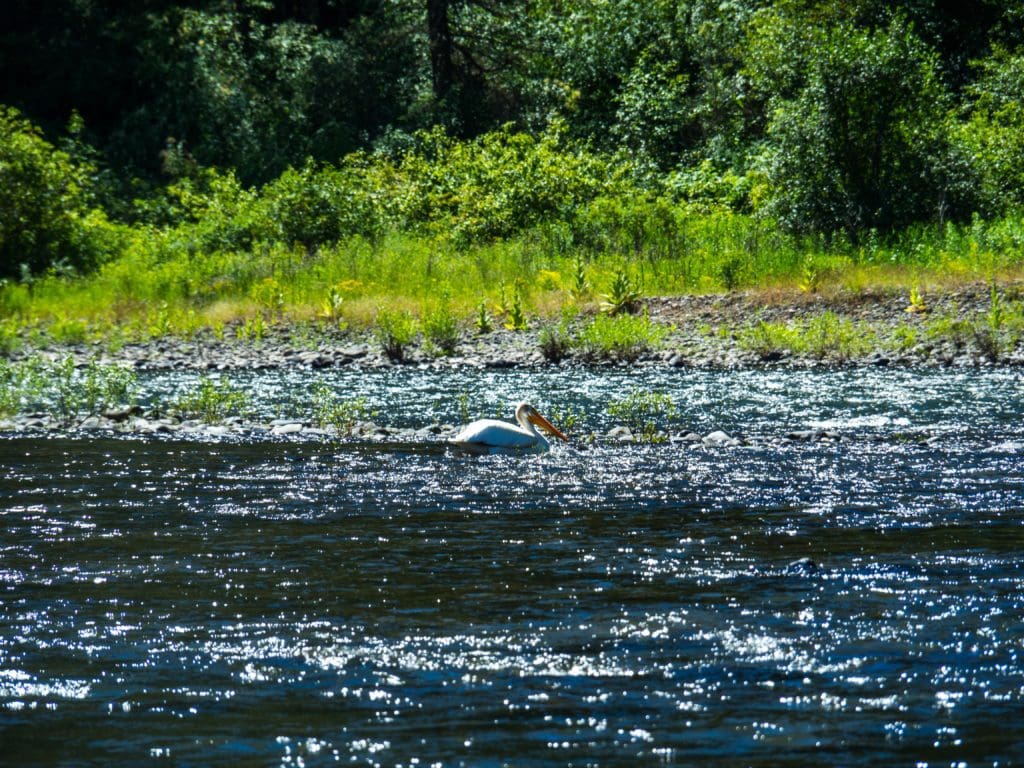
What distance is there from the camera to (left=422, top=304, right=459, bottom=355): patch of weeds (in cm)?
2416

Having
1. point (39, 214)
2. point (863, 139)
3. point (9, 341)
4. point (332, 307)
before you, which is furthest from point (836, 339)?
point (39, 214)

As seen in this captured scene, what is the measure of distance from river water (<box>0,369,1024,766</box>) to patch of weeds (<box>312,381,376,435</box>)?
1723mm

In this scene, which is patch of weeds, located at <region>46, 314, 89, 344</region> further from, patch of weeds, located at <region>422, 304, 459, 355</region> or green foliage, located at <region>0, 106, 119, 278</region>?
patch of weeds, located at <region>422, 304, 459, 355</region>

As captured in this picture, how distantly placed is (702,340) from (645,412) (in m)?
7.99

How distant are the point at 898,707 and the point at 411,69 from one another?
140 feet

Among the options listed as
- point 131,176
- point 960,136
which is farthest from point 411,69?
point 960,136

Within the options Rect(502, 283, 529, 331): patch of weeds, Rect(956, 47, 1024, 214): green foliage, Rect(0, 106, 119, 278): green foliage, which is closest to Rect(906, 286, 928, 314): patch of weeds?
Rect(956, 47, 1024, 214): green foliage

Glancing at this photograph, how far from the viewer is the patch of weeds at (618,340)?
23.2 meters

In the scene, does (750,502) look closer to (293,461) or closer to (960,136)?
(293,461)

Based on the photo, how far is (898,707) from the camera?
5594mm

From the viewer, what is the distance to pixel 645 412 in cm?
1614

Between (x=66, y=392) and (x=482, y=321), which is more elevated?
(x=66, y=392)

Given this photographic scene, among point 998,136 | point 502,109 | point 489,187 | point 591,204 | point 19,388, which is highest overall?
point 502,109

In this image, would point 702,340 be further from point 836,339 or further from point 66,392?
point 66,392
